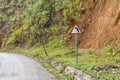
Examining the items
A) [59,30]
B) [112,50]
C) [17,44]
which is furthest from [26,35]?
[112,50]

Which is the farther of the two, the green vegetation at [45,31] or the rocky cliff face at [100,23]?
the green vegetation at [45,31]

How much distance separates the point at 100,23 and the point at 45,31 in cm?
1355

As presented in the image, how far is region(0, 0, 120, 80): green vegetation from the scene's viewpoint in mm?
22656

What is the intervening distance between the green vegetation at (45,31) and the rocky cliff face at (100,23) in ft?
3.79

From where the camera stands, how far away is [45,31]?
120 ft

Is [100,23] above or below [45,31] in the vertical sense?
above

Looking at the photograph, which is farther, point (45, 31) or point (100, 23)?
point (45, 31)

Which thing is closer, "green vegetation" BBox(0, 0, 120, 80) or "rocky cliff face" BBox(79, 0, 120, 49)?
"rocky cliff face" BBox(79, 0, 120, 49)

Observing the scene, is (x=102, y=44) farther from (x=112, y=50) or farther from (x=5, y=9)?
(x=5, y=9)

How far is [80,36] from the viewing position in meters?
27.5

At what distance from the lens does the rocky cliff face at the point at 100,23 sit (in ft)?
69.3

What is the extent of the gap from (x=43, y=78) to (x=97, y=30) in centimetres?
1077

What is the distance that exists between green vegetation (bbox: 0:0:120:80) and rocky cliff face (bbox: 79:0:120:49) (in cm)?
115

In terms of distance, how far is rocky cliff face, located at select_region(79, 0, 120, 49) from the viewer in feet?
69.3
